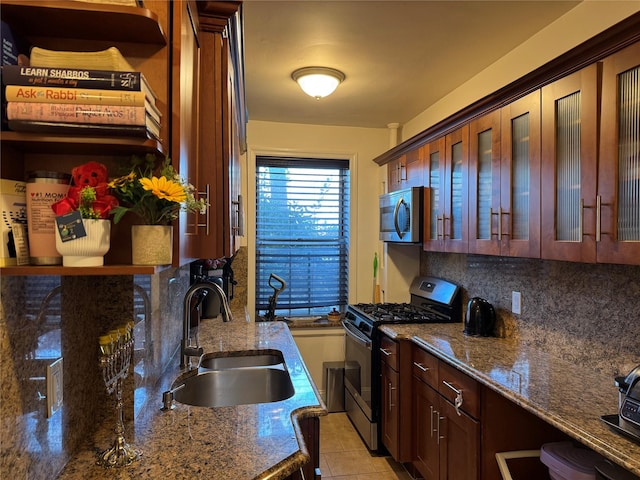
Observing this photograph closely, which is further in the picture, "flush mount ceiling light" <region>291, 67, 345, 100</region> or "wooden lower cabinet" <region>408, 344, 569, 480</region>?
"flush mount ceiling light" <region>291, 67, 345, 100</region>

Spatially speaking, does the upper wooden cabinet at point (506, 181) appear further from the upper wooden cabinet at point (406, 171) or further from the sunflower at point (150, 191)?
the sunflower at point (150, 191)

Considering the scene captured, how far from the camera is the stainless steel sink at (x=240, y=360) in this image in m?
1.99

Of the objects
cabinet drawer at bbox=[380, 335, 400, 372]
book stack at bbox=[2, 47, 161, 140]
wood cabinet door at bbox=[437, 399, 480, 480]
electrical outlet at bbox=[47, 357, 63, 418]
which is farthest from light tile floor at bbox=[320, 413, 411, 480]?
book stack at bbox=[2, 47, 161, 140]

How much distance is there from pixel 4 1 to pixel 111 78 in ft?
0.79

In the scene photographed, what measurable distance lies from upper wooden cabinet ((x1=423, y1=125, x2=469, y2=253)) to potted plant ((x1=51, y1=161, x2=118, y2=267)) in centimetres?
208

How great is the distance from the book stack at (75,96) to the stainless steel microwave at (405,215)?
2.38 metres

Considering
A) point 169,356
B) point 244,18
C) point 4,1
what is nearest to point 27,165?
point 4,1

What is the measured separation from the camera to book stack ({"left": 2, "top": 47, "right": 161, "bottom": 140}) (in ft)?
2.55

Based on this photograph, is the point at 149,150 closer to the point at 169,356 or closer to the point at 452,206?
the point at 169,356

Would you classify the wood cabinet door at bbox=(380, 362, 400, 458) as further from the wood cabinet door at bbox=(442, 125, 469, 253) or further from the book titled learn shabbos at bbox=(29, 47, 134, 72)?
the book titled learn shabbos at bbox=(29, 47, 134, 72)

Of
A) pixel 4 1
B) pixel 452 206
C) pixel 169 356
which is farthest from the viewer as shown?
pixel 452 206

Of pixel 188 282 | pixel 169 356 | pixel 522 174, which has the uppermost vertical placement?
pixel 522 174

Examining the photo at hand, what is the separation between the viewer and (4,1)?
2.57 ft

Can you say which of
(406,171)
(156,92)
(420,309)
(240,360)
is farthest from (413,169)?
(156,92)
